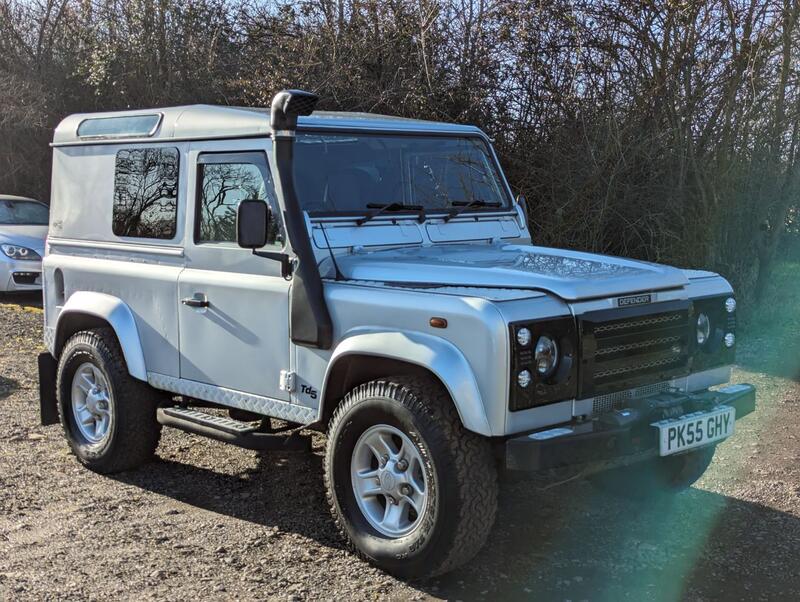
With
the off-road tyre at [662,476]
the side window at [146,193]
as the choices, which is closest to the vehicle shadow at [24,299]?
the side window at [146,193]

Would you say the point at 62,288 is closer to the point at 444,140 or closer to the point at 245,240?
the point at 245,240

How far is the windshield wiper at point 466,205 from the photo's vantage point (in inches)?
205

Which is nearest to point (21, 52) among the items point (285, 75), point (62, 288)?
point (285, 75)

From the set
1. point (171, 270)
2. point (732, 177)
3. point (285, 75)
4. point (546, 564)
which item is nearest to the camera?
point (546, 564)

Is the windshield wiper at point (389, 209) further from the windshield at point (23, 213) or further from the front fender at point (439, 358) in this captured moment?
the windshield at point (23, 213)

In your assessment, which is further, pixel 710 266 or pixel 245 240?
pixel 710 266

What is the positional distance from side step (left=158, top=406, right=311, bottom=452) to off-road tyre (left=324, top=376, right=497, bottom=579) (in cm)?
62

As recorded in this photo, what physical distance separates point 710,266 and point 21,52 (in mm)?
14720

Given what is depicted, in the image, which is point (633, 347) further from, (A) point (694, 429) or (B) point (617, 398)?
(A) point (694, 429)

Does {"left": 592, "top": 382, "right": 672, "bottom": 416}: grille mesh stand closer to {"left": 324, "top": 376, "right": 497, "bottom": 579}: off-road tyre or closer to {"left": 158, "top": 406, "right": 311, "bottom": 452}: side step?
{"left": 324, "top": 376, "right": 497, "bottom": 579}: off-road tyre

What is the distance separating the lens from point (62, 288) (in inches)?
234

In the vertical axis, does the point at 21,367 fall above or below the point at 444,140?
below

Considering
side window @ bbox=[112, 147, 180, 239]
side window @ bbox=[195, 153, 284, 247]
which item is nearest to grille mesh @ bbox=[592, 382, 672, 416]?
side window @ bbox=[195, 153, 284, 247]

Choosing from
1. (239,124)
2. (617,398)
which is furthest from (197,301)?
(617,398)
